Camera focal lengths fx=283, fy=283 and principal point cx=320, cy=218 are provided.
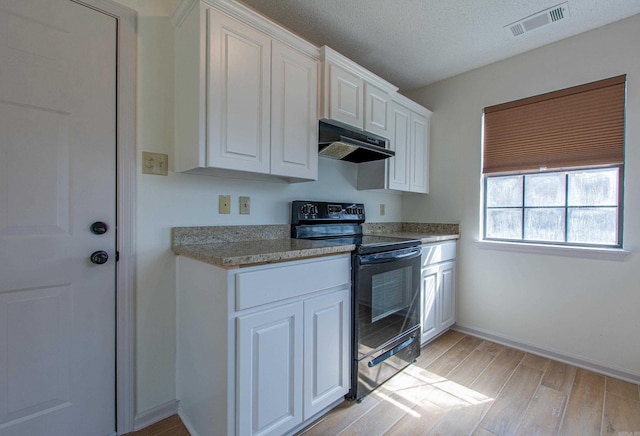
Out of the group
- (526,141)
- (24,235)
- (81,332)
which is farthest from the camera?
(526,141)

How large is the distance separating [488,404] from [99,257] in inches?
90.7

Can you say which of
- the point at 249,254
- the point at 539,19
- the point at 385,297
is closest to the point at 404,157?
the point at 539,19

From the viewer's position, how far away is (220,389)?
4.10ft

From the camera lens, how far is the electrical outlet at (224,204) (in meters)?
1.76

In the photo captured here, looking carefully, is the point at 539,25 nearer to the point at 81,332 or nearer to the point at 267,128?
the point at 267,128

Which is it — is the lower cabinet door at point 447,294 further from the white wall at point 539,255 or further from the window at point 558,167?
the window at point 558,167

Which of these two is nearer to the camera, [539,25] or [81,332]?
[81,332]

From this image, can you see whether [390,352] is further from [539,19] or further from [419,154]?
[539,19]

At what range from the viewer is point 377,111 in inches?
90.5

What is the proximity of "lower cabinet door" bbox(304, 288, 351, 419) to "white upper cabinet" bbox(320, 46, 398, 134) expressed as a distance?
1207 millimetres

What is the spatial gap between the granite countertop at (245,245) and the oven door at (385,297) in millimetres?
228

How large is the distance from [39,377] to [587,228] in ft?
11.4

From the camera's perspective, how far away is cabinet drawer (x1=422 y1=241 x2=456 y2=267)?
7.65ft

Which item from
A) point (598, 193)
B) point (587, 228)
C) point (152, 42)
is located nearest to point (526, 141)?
point (598, 193)
